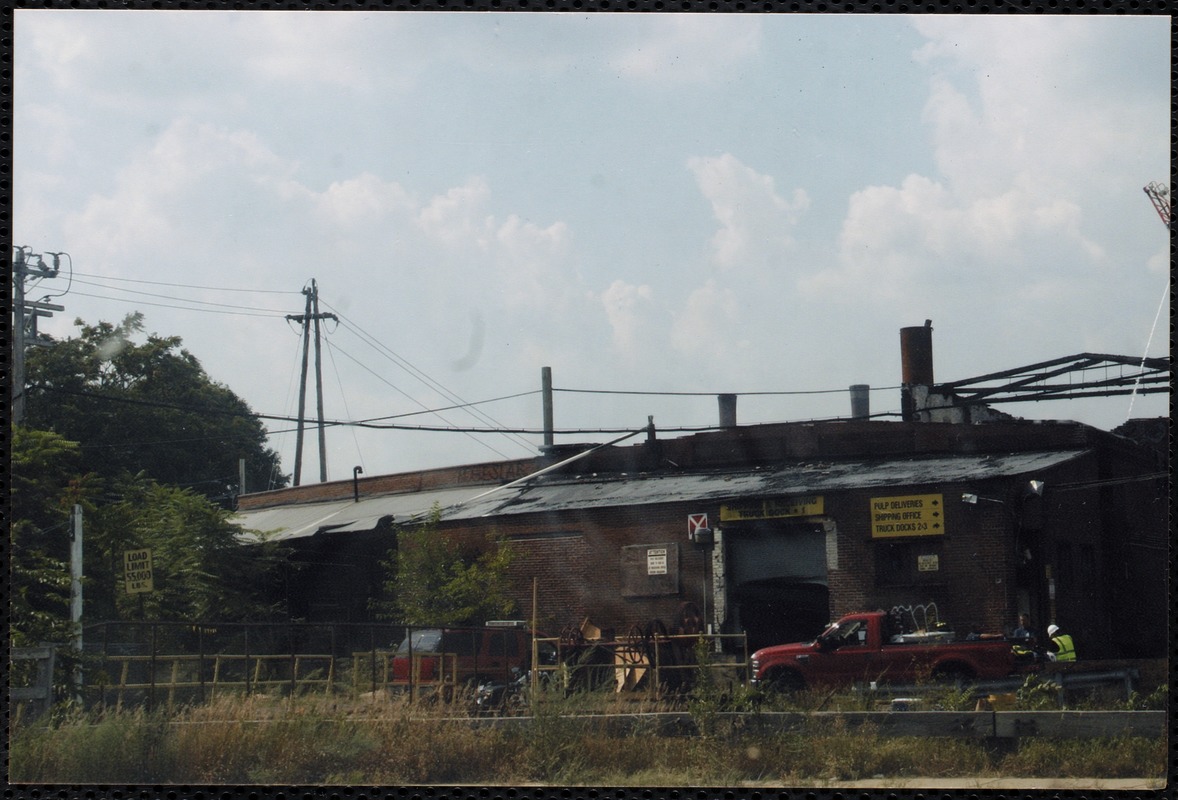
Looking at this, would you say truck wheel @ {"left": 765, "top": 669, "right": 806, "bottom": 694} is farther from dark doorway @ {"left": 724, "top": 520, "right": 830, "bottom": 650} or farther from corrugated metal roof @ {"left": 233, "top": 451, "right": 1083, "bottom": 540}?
corrugated metal roof @ {"left": 233, "top": 451, "right": 1083, "bottom": 540}

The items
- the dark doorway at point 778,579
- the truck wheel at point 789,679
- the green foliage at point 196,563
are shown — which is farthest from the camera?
the dark doorway at point 778,579

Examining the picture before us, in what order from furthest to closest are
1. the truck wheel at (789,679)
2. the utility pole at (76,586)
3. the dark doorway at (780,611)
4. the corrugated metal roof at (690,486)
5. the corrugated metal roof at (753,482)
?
the dark doorway at (780,611), the corrugated metal roof at (690,486), the corrugated metal roof at (753,482), the truck wheel at (789,679), the utility pole at (76,586)

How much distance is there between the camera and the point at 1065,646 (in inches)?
882

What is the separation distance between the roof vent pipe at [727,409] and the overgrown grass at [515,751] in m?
31.0

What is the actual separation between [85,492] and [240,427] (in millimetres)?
42282

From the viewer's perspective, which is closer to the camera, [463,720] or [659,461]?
[463,720]

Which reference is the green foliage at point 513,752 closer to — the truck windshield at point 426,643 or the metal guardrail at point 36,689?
the metal guardrail at point 36,689

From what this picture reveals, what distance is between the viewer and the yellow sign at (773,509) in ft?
91.7

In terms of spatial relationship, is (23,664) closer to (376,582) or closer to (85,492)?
(85,492)

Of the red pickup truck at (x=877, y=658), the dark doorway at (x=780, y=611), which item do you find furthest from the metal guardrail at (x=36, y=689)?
the dark doorway at (x=780, y=611)

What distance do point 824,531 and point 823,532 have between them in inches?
2.2

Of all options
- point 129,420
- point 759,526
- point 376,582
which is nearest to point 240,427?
point 129,420

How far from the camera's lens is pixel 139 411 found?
48500 millimetres

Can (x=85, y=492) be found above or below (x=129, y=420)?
below
